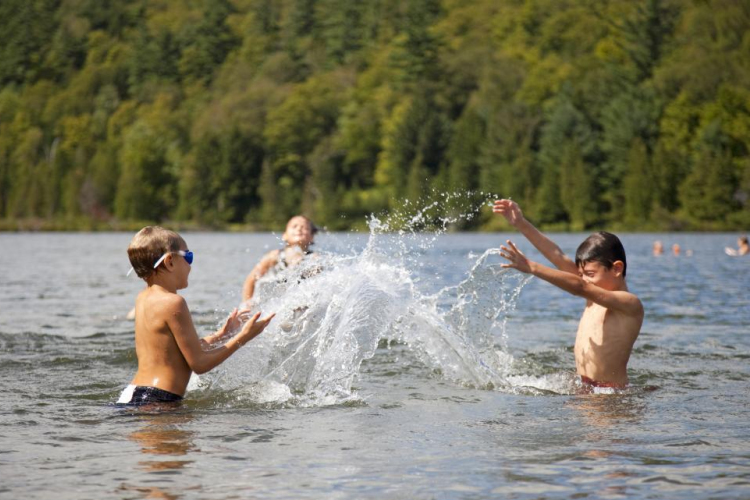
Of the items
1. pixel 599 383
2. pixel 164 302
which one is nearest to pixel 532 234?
pixel 599 383

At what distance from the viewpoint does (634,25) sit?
106m

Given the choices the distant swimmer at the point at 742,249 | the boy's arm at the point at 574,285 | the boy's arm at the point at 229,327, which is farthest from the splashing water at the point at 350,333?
the distant swimmer at the point at 742,249

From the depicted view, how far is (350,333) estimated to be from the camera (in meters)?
9.27

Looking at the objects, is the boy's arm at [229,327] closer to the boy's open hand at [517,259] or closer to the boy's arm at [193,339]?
the boy's arm at [193,339]

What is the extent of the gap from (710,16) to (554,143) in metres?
24.1

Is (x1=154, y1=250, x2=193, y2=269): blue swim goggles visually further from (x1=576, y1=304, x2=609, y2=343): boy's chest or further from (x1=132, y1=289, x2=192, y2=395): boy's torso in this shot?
(x1=576, y1=304, x2=609, y2=343): boy's chest

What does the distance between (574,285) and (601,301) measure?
1.93ft

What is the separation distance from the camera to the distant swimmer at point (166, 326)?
7316mm

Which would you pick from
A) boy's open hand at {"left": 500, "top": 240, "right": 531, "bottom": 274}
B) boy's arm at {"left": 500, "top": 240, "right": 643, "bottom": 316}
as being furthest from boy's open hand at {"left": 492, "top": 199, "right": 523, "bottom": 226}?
boy's open hand at {"left": 500, "top": 240, "right": 531, "bottom": 274}

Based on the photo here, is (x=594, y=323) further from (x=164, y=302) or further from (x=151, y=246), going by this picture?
(x=151, y=246)

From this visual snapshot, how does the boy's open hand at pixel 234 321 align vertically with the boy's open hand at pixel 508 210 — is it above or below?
below

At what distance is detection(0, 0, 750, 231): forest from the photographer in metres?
89.5

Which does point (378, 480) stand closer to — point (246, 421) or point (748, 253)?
point (246, 421)

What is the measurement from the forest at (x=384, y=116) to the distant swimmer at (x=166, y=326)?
76858mm
